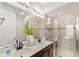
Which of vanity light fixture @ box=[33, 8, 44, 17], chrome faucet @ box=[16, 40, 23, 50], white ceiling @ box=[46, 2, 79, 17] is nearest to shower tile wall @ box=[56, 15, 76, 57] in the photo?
white ceiling @ box=[46, 2, 79, 17]

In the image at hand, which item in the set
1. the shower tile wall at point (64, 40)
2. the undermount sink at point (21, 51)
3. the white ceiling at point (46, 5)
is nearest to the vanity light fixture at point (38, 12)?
the white ceiling at point (46, 5)

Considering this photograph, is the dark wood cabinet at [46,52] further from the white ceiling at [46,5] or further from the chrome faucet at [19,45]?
the white ceiling at [46,5]

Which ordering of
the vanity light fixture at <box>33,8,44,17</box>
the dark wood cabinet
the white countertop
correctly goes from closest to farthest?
the white countertop
the dark wood cabinet
the vanity light fixture at <box>33,8,44,17</box>

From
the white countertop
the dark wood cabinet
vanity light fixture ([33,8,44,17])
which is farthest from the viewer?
vanity light fixture ([33,8,44,17])

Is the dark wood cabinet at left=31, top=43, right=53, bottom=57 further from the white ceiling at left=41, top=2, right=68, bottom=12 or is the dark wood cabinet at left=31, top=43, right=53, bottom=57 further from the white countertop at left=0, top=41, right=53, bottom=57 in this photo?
the white ceiling at left=41, top=2, right=68, bottom=12

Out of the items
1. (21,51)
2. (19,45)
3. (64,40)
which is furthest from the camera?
(64,40)

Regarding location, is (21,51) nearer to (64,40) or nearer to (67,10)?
(64,40)

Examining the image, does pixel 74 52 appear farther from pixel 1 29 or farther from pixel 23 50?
pixel 1 29

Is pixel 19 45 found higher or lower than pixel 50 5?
lower

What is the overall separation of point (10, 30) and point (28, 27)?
0.35m

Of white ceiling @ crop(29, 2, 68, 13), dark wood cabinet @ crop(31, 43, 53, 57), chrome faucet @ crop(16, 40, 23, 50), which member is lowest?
dark wood cabinet @ crop(31, 43, 53, 57)

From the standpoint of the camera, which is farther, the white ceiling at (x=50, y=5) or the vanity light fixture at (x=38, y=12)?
the vanity light fixture at (x=38, y=12)

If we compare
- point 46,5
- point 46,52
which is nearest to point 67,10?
point 46,5

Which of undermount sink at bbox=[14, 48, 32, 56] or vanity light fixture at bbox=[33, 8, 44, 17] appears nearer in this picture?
undermount sink at bbox=[14, 48, 32, 56]
